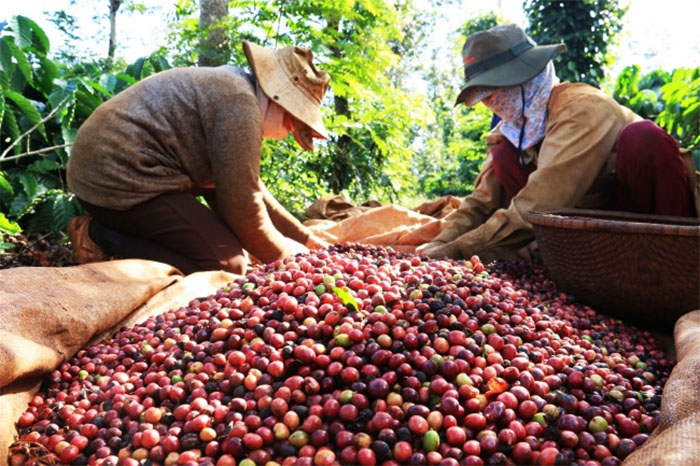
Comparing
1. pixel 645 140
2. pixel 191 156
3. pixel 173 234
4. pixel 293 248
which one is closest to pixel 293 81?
pixel 191 156

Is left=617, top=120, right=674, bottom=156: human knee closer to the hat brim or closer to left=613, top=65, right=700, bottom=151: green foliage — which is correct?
the hat brim

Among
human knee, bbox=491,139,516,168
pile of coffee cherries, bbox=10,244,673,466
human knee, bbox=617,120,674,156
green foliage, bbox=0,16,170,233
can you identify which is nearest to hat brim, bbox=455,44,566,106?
human knee, bbox=491,139,516,168

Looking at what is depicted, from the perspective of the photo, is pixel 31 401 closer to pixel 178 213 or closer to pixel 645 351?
pixel 178 213

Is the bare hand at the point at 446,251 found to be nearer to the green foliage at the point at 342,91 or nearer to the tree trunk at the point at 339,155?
the green foliage at the point at 342,91

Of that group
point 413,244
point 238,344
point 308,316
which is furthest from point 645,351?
point 413,244

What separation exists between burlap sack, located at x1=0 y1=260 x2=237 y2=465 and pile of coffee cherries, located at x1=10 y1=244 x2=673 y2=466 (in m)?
0.06

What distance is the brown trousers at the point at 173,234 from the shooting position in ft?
9.10

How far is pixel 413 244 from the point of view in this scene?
3576mm

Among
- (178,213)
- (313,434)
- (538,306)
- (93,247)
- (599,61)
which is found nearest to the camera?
(313,434)

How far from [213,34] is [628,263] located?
14.3ft

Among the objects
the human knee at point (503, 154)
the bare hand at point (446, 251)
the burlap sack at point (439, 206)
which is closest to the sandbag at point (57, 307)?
the bare hand at point (446, 251)

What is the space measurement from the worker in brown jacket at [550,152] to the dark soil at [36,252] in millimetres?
2550

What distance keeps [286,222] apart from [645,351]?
2108 millimetres

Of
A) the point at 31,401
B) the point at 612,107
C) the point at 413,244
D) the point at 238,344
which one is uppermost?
the point at 612,107
